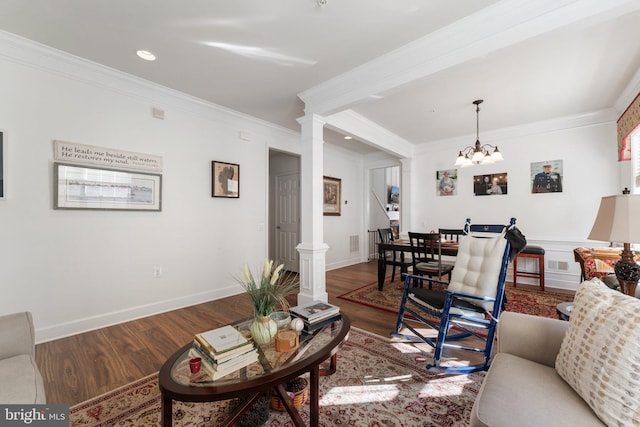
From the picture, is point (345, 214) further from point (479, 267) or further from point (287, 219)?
point (479, 267)

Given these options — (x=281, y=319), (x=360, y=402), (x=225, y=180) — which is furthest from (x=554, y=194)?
(x=225, y=180)

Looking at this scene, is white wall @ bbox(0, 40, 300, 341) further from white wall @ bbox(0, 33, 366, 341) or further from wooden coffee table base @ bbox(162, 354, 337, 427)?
wooden coffee table base @ bbox(162, 354, 337, 427)

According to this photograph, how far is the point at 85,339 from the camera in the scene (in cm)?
244

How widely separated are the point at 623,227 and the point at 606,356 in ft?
2.94

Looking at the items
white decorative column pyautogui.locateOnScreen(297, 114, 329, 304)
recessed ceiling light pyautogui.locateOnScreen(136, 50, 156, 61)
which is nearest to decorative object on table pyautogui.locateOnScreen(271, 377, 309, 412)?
white decorative column pyautogui.locateOnScreen(297, 114, 329, 304)

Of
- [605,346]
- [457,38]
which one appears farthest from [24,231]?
[457,38]

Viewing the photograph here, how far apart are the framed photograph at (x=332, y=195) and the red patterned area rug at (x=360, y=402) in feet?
12.0

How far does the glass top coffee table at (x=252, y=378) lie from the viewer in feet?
3.51

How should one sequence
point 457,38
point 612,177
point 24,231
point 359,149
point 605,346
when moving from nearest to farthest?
point 605,346, point 457,38, point 24,231, point 612,177, point 359,149

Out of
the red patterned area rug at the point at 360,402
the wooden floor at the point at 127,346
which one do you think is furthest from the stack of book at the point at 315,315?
the wooden floor at the point at 127,346

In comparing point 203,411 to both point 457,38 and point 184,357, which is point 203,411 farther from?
point 457,38

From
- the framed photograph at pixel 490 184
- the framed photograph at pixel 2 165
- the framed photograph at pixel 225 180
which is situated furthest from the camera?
the framed photograph at pixel 490 184

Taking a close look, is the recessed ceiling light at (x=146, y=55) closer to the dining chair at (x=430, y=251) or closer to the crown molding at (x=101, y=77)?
the crown molding at (x=101, y=77)

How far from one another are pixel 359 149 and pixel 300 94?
285 centimetres
